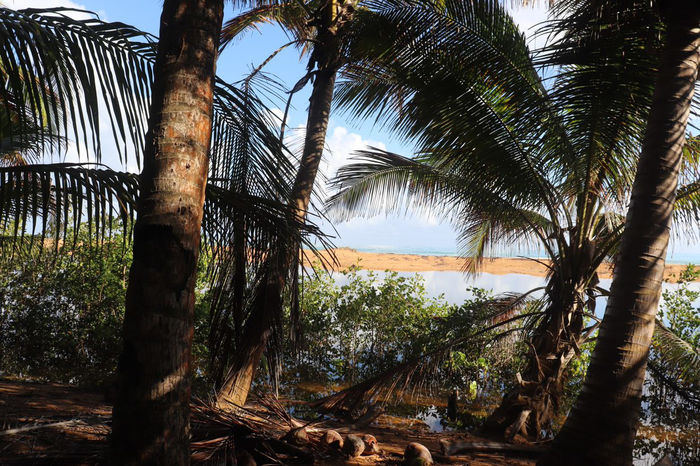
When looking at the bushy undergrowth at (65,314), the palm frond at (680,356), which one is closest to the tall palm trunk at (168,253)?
the palm frond at (680,356)

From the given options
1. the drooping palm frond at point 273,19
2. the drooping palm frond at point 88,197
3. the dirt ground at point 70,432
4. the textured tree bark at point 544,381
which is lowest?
the dirt ground at point 70,432

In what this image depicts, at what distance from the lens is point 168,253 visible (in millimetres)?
2680

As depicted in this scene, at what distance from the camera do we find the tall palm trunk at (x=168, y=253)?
8.55ft

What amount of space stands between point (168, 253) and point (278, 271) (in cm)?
160

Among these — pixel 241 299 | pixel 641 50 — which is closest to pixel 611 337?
pixel 641 50

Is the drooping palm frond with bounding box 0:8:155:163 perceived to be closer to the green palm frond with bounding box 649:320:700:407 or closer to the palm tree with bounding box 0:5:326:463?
the palm tree with bounding box 0:5:326:463

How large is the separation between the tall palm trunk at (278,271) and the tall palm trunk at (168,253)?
102 cm

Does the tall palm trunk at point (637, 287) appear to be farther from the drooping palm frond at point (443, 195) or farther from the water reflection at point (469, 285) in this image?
the water reflection at point (469, 285)

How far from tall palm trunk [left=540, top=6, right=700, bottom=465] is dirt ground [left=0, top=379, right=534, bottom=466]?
1.17m

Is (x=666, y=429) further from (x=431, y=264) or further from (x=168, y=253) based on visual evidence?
(x=431, y=264)

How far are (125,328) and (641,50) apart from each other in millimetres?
4661

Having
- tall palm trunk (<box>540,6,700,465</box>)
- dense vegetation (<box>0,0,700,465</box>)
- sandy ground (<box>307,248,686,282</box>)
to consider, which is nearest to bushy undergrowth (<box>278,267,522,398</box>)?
dense vegetation (<box>0,0,700,465</box>)

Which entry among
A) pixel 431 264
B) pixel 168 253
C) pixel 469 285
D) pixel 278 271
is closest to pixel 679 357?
pixel 278 271

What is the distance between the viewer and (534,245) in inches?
294
